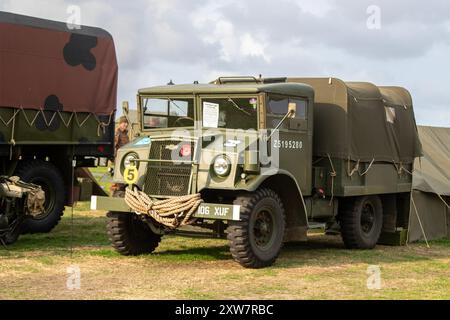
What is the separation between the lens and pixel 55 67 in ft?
38.0

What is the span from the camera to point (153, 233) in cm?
984

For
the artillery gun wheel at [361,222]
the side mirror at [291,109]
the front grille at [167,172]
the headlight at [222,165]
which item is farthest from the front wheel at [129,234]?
the artillery gun wheel at [361,222]

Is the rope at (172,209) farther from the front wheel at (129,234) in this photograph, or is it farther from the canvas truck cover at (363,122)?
the canvas truck cover at (363,122)

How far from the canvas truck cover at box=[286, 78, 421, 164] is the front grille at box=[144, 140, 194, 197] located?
2408 millimetres

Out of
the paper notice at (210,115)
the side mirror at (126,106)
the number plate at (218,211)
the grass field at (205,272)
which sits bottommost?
the grass field at (205,272)

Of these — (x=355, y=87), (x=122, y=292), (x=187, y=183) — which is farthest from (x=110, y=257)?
(x=355, y=87)

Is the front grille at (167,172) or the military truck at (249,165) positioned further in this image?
the front grille at (167,172)

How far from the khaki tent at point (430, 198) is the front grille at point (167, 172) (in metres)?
4.84

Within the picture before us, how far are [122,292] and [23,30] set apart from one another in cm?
525

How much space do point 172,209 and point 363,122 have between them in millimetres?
3673

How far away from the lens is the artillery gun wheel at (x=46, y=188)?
11.4 m

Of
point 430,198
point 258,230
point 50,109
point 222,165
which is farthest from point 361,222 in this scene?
Answer: point 50,109

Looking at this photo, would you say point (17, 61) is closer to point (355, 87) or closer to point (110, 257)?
point (110, 257)

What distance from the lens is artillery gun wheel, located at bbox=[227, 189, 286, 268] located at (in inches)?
334
